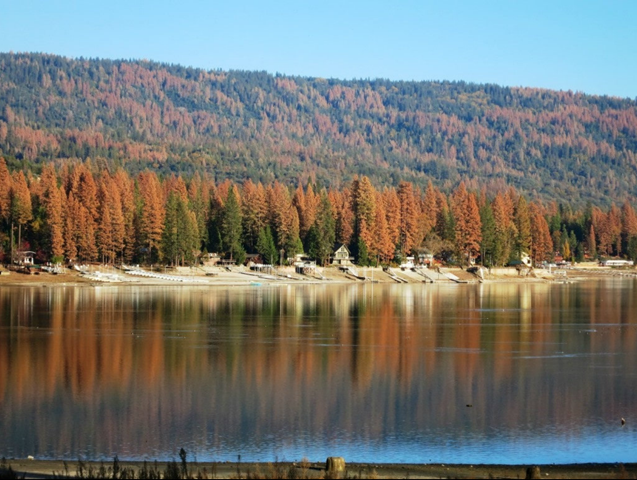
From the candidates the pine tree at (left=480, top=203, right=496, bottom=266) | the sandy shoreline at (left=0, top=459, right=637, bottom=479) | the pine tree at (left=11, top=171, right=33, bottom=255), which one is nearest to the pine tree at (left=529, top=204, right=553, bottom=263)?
the pine tree at (left=480, top=203, right=496, bottom=266)

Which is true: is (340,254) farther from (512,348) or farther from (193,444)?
(193,444)

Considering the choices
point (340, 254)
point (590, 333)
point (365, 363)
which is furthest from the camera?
point (340, 254)

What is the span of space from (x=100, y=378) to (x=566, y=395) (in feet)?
54.7

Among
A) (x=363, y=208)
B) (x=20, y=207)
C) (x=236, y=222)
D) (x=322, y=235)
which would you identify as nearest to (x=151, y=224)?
(x=236, y=222)

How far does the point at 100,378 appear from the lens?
34.6 metres

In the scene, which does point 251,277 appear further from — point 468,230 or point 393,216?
point 468,230

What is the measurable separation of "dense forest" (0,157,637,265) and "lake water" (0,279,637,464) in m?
39.3

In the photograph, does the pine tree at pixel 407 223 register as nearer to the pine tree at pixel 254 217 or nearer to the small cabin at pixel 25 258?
the pine tree at pixel 254 217

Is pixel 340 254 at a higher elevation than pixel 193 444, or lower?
higher

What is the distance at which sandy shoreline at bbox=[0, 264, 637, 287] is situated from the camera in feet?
312

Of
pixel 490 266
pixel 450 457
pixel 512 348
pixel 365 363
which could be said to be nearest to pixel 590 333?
pixel 512 348

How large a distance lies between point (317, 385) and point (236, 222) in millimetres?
84477

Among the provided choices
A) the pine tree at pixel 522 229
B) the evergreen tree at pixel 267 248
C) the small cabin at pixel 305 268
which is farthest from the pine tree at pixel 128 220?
the pine tree at pixel 522 229

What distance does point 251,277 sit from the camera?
109500 millimetres
